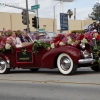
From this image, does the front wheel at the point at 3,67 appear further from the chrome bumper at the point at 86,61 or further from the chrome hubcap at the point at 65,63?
the chrome bumper at the point at 86,61

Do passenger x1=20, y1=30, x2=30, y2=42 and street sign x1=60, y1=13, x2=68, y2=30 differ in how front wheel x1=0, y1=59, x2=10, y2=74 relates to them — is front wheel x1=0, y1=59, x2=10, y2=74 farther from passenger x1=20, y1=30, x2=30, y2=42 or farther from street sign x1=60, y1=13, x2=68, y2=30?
street sign x1=60, y1=13, x2=68, y2=30

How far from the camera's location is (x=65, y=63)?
10414 millimetres

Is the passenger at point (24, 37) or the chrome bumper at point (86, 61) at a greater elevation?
the passenger at point (24, 37)

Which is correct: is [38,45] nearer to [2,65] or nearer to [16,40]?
[16,40]

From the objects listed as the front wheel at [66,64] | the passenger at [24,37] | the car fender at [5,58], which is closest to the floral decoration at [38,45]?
the front wheel at [66,64]

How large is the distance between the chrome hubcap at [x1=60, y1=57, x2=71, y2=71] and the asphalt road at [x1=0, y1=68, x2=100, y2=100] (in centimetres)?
31

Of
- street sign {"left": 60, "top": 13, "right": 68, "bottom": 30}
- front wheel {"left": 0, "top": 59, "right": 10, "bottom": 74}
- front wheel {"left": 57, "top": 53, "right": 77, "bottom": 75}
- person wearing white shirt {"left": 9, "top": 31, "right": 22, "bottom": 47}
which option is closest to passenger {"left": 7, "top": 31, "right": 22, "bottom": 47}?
person wearing white shirt {"left": 9, "top": 31, "right": 22, "bottom": 47}

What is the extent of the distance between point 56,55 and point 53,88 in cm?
223

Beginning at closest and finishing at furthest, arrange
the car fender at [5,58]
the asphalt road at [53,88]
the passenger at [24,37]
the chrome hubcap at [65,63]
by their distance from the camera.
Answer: the asphalt road at [53,88] < the chrome hubcap at [65,63] < the car fender at [5,58] < the passenger at [24,37]

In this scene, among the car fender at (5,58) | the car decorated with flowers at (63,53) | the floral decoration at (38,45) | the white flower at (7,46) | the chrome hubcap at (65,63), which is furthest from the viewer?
the car fender at (5,58)

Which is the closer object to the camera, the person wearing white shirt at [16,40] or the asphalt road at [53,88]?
the asphalt road at [53,88]

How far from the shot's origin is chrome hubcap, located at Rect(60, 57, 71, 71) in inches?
408

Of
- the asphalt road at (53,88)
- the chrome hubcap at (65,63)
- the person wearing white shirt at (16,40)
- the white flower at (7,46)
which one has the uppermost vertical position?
the person wearing white shirt at (16,40)

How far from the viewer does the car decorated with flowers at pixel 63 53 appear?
10.2 m
